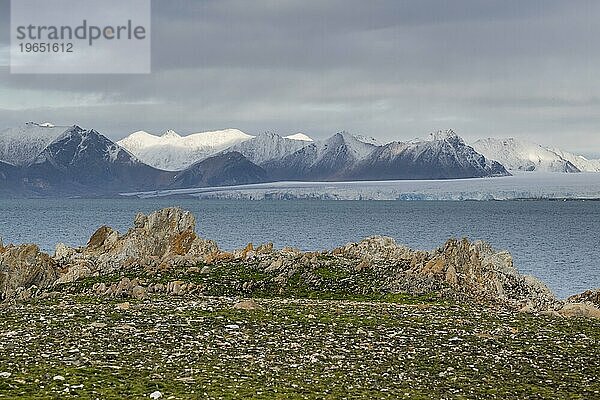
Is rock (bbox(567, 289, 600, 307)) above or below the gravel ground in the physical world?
below

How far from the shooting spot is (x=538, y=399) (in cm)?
1967

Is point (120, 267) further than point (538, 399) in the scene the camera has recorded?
Yes

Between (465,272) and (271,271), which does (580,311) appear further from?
(271,271)

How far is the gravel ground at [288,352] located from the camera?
19859 millimetres

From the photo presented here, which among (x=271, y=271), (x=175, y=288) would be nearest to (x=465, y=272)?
(x=271, y=271)

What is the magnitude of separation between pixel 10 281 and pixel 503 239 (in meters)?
147

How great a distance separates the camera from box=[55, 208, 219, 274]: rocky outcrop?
4966 cm

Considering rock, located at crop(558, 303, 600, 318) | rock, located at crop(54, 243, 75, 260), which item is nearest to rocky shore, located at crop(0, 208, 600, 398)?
rock, located at crop(558, 303, 600, 318)

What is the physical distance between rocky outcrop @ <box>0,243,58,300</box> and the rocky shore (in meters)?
0.09

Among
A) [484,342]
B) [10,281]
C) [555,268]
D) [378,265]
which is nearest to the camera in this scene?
[484,342]

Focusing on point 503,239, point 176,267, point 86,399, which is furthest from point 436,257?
point 503,239

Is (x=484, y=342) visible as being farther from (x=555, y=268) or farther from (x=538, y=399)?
(x=555, y=268)

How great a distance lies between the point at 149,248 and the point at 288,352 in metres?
30.9

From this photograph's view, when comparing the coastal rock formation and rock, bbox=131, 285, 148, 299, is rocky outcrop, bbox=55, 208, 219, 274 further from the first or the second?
rock, bbox=131, 285, 148, 299
